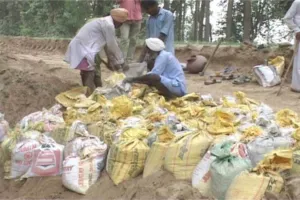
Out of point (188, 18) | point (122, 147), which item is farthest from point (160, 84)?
point (188, 18)

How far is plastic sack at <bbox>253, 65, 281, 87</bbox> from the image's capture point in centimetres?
917

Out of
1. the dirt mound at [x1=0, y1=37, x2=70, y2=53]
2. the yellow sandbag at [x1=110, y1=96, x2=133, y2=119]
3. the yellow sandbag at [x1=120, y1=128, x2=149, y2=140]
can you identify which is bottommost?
the dirt mound at [x1=0, y1=37, x2=70, y2=53]

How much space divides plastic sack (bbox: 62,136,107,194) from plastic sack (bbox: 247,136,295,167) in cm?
140

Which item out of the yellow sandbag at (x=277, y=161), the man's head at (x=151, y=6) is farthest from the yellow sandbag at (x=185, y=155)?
the man's head at (x=151, y=6)

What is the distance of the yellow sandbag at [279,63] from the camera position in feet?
30.9

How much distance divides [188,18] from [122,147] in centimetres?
3418

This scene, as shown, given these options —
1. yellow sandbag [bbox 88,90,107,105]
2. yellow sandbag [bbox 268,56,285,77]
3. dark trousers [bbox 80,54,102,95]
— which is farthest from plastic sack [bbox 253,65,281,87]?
yellow sandbag [bbox 88,90,107,105]

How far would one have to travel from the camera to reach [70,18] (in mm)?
22234

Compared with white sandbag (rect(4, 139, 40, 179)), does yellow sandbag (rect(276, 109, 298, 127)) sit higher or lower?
higher

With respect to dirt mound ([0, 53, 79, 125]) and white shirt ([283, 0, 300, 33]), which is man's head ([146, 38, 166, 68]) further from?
white shirt ([283, 0, 300, 33])

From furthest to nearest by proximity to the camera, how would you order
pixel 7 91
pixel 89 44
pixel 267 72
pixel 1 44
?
pixel 1 44
pixel 267 72
pixel 7 91
pixel 89 44

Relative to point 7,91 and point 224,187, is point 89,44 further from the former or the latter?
point 224,187

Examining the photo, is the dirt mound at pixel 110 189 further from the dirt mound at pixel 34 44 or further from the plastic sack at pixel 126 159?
the dirt mound at pixel 34 44

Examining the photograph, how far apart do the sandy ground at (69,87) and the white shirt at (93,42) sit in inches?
36.5
